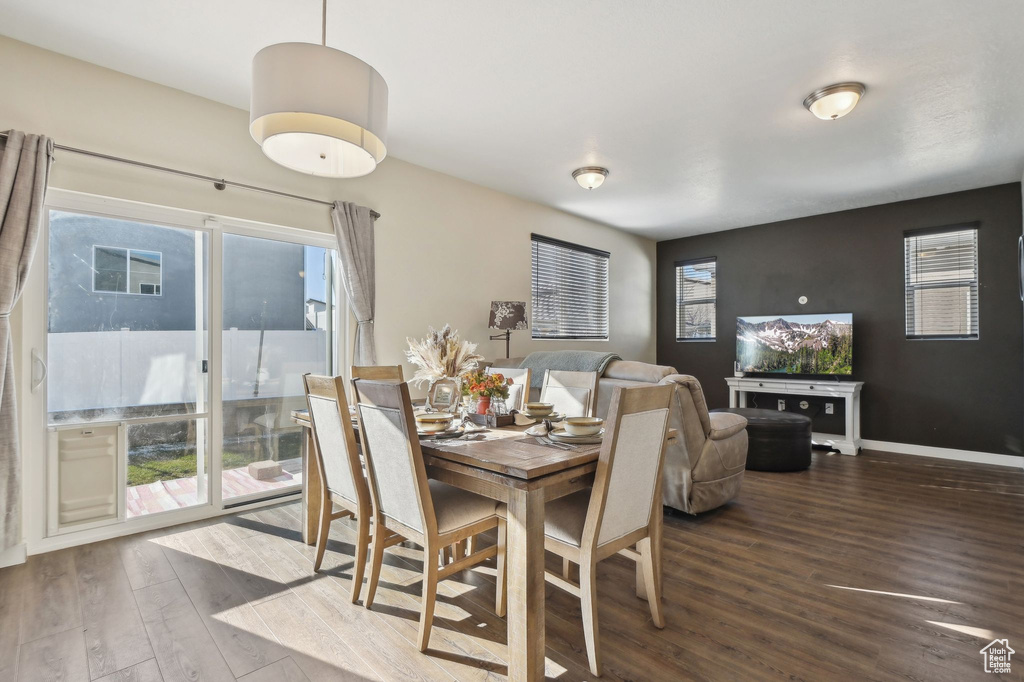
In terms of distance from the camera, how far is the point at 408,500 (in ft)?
6.14

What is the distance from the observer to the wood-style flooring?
5.66ft

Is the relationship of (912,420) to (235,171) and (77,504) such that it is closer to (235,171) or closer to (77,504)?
(235,171)

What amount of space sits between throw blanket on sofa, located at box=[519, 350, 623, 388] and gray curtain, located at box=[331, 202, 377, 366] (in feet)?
4.23

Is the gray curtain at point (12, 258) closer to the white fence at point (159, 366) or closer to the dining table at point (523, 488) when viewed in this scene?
the white fence at point (159, 366)

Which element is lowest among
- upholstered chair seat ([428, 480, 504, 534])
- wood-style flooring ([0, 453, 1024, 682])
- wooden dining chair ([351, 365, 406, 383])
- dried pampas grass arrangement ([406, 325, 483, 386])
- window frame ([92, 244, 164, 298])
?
wood-style flooring ([0, 453, 1024, 682])

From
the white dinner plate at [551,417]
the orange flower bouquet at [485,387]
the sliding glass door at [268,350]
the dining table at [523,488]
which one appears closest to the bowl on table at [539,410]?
the white dinner plate at [551,417]

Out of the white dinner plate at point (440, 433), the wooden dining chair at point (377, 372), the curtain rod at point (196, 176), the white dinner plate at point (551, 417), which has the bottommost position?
the white dinner plate at point (440, 433)

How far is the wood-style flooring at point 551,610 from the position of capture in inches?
68.0

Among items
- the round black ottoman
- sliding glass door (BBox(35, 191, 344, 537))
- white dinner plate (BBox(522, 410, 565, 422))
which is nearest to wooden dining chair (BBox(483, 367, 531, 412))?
white dinner plate (BBox(522, 410, 565, 422))

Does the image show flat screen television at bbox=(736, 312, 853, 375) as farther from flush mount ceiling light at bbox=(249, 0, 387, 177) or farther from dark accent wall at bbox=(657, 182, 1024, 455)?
flush mount ceiling light at bbox=(249, 0, 387, 177)

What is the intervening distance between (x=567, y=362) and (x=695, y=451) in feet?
4.34

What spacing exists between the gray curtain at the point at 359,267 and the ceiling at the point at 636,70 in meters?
0.68

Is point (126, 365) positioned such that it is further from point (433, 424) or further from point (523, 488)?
point (523, 488)

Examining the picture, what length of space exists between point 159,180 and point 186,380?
1266mm
